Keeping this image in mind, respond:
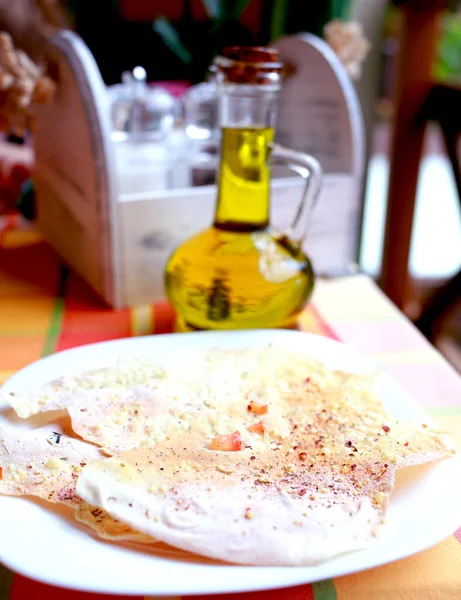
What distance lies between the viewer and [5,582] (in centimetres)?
41

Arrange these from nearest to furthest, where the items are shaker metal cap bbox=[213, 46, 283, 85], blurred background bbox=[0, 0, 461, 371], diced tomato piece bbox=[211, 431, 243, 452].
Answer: diced tomato piece bbox=[211, 431, 243, 452]
shaker metal cap bbox=[213, 46, 283, 85]
blurred background bbox=[0, 0, 461, 371]

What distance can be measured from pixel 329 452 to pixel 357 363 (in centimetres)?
15

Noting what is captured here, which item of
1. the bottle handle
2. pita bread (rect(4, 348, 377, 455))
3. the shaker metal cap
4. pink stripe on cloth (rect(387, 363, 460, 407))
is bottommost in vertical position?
pink stripe on cloth (rect(387, 363, 460, 407))

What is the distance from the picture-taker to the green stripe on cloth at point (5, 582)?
0.40 metres

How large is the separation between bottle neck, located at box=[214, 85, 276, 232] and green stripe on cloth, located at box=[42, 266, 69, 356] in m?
0.26

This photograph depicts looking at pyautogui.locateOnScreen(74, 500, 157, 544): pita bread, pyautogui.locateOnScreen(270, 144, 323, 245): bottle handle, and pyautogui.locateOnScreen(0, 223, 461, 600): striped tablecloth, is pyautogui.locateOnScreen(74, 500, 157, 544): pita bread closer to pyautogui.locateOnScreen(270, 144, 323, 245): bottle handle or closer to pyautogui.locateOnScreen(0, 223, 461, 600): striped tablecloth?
pyautogui.locateOnScreen(0, 223, 461, 600): striped tablecloth

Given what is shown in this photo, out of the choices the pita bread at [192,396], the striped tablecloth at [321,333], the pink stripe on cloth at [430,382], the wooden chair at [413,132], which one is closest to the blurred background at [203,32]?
the wooden chair at [413,132]

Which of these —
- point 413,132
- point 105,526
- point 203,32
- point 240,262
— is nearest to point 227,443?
point 105,526

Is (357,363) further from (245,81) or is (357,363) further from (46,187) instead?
(46,187)

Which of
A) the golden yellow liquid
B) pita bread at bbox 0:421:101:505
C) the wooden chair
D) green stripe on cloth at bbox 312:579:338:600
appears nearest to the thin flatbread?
pita bread at bbox 0:421:101:505

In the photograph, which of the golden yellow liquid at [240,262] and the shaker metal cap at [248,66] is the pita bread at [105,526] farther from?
the shaker metal cap at [248,66]

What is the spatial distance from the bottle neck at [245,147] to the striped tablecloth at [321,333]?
0.61 feet

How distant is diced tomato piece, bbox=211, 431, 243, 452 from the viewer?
0.46 meters

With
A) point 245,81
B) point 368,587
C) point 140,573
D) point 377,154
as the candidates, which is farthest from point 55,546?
point 377,154
